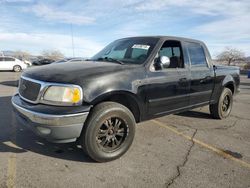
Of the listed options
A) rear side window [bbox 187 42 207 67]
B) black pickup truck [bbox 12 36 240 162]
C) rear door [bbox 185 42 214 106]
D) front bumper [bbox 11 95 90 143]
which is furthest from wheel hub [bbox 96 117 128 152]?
rear side window [bbox 187 42 207 67]

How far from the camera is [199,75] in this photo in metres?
5.37

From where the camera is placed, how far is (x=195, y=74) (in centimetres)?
526

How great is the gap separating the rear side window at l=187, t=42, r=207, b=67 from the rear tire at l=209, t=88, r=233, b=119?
3.72 ft

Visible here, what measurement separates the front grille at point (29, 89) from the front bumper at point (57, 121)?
20 centimetres

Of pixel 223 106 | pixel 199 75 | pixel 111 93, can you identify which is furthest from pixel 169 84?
pixel 223 106

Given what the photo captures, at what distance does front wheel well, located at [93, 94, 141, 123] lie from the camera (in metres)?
3.92

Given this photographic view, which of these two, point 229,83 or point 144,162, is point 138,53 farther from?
point 229,83

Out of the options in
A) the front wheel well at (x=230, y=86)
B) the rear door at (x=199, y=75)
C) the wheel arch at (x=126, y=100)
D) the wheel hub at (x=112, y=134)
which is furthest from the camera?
the front wheel well at (x=230, y=86)

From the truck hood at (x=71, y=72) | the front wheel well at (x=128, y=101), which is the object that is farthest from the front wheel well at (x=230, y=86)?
the truck hood at (x=71, y=72)

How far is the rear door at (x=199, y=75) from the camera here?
207 inches

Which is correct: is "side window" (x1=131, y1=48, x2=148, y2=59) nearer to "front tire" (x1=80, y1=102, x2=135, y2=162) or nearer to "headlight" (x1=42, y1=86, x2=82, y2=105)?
"front tire" (x1=80, y1=102, x2=135, y2=162)

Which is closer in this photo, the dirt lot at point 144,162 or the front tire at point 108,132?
the dirt lot at point 144,162

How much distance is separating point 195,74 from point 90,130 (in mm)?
2711

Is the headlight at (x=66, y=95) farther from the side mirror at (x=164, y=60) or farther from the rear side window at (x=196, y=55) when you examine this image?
the rear side window at (x=196, y=55)
